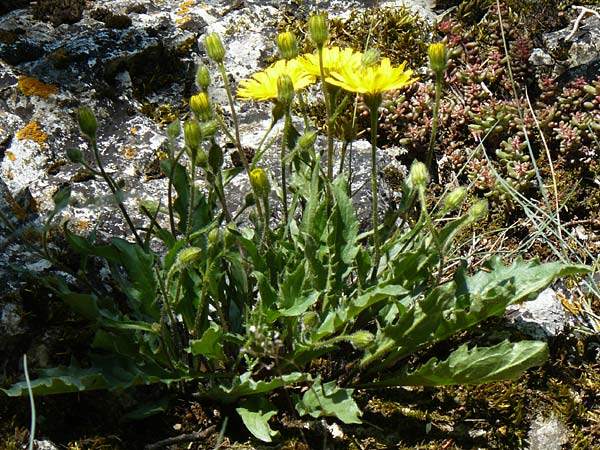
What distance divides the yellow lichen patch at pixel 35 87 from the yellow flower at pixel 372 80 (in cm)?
158

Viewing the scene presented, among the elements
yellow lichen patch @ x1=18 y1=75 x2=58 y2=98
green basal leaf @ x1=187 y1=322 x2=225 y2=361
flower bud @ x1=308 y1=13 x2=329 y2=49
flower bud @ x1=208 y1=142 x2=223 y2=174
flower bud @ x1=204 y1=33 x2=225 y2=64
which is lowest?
green basal leaf @ x1=187 y1=322 x2=225 y2=361

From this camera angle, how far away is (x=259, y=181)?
2135 mm

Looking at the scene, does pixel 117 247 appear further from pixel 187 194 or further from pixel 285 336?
pixel 285 336

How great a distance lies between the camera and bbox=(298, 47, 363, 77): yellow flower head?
2.34m

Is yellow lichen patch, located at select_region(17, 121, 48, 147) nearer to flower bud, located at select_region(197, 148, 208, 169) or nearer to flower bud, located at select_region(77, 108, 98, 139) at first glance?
flower bud, located at select_region(77, 108, 98, 139)

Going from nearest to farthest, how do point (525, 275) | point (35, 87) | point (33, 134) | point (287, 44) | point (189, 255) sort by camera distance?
point (189, 255), point (287, 44), point (525, 275), point (33, 134), point (35, 87)

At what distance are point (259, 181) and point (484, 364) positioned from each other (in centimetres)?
89

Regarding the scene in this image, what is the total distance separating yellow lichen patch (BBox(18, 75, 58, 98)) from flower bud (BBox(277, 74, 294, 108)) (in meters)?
1.50

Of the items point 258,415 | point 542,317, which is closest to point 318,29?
point 258,415

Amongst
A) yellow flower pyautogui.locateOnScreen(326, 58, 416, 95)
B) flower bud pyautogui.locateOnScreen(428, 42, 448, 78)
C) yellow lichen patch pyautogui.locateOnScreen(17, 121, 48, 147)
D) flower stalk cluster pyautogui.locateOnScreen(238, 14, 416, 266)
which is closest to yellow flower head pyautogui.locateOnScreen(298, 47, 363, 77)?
flower stalk cluster pyautogui.locateOnScreen(238, 14, 416, 266)

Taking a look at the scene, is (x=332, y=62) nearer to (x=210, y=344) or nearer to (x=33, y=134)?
(x=210, y=344)

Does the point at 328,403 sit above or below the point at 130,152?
below

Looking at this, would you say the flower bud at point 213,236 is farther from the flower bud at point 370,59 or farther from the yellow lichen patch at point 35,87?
the yellow lichen patch at point 35,87

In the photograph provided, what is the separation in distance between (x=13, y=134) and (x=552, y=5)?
9.59 ft
